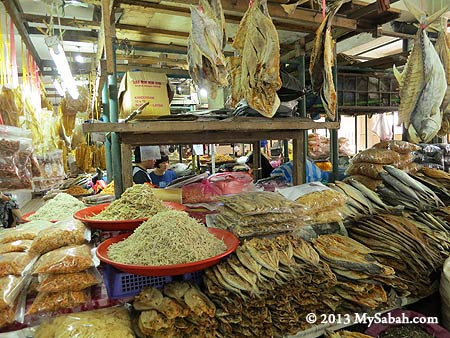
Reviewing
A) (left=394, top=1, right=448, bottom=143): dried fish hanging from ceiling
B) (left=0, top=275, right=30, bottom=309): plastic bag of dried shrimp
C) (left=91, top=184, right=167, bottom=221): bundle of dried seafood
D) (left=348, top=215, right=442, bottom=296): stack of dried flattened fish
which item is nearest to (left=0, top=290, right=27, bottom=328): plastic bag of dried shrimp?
(left=0, top=275, right=30, bottom=309): plastic bag of dried shrimp

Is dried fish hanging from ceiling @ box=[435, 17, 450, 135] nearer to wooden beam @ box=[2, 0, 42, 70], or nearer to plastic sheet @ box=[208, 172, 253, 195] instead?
plastic sheet @ box=[208, 172, 253, 195]

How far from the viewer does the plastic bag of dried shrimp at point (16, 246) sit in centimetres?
148

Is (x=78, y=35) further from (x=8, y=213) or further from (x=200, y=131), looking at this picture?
(x=200, y=131)

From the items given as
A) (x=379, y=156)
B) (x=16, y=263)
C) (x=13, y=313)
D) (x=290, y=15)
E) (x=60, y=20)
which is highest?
(x=60, y=20)

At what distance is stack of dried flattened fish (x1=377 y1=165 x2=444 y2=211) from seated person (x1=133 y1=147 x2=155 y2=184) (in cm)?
306

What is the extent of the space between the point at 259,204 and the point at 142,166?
3173 millimetres

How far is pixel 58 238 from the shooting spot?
4.87 ft

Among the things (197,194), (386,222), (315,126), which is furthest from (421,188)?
(197,194)

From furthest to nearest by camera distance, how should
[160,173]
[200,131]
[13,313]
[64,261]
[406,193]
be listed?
[160,173], [406,193], [200,131], [64,261], [13,313]

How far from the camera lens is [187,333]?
134 cm

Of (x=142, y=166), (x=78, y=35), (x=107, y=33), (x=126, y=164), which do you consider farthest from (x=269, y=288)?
(x=142, y=166)

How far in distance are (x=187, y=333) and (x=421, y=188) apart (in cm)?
215

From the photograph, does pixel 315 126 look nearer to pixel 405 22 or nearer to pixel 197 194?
pixel 197 194

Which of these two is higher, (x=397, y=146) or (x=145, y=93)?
(x=145, y=93)
